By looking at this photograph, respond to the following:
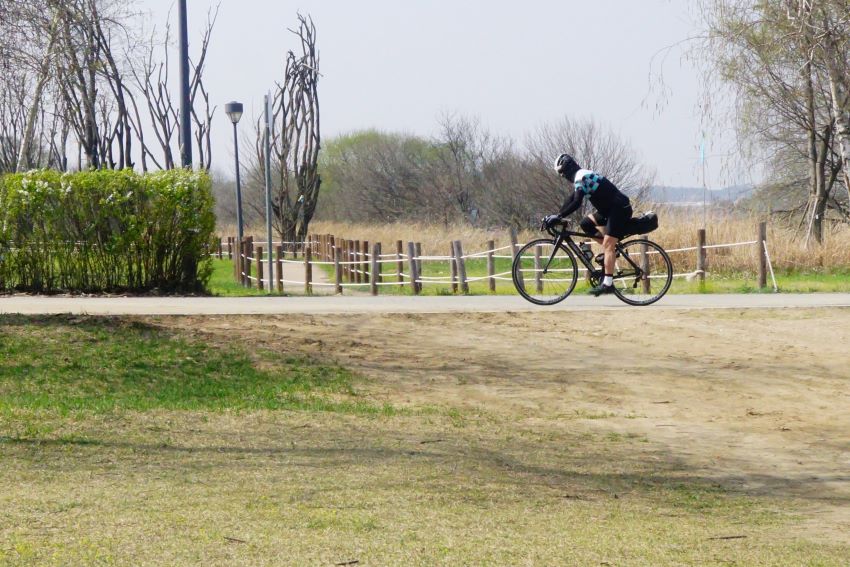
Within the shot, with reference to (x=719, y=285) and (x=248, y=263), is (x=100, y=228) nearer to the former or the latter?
(x=719, y=285)

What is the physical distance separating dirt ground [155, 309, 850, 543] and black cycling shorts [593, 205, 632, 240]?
3.37 ft

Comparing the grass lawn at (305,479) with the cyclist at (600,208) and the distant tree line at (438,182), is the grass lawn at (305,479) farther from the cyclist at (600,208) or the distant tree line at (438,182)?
the distant tree line at (438,182)

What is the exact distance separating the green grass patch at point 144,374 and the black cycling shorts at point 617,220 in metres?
4.22

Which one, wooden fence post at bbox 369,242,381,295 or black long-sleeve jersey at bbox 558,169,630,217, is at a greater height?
black long-sleeve jersey at bbox 558,169,630,217

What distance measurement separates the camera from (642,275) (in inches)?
608

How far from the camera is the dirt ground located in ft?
30.1

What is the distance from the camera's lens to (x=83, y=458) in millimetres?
8383

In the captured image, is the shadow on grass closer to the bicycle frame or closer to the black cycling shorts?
the black cycling shorts

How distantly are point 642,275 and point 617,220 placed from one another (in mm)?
1091

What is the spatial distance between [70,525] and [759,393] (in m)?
7.26

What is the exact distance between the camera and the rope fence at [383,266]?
23.2 metres

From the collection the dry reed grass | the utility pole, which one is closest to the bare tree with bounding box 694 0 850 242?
the dry reed grass

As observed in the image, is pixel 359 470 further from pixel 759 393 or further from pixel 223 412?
pixel 759 393

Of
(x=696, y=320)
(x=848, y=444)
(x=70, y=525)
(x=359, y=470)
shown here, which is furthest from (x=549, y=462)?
(x=696, y=320)
